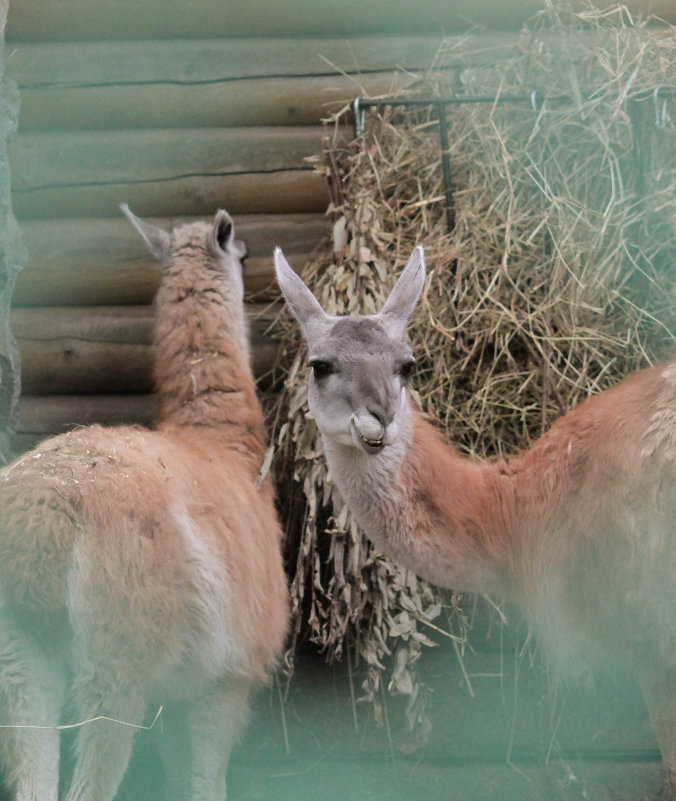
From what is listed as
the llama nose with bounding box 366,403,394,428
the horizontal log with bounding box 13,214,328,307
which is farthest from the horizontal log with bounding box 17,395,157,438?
the llama nose with bounding box 366,403,394,428

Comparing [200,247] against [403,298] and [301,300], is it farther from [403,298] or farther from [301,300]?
[403,298]

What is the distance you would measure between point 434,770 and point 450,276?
1.95m

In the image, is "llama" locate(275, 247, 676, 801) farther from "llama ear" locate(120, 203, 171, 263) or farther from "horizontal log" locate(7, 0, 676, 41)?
"horizontal log" locate(7, 0, 676, 41)

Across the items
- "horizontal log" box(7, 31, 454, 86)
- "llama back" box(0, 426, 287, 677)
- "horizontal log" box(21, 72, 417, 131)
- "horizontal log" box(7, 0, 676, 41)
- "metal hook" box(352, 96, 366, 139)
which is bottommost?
"llama back" box(0, 426, 287, 677)

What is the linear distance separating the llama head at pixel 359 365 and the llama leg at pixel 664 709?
1053 millimetres

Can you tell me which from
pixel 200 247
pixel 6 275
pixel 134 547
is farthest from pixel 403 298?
pixel 6 275

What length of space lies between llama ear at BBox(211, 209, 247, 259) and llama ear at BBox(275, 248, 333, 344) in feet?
2.33

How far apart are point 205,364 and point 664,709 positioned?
6.51 feet

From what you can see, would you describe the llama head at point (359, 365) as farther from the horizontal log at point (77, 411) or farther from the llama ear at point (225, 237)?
the horizontal log at point (77, 411)

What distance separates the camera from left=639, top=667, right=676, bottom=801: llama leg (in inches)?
113

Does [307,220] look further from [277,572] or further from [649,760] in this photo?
[649,760]

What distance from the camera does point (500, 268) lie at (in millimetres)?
3891

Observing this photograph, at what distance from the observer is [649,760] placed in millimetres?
3609

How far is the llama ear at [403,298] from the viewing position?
3.16 metres
